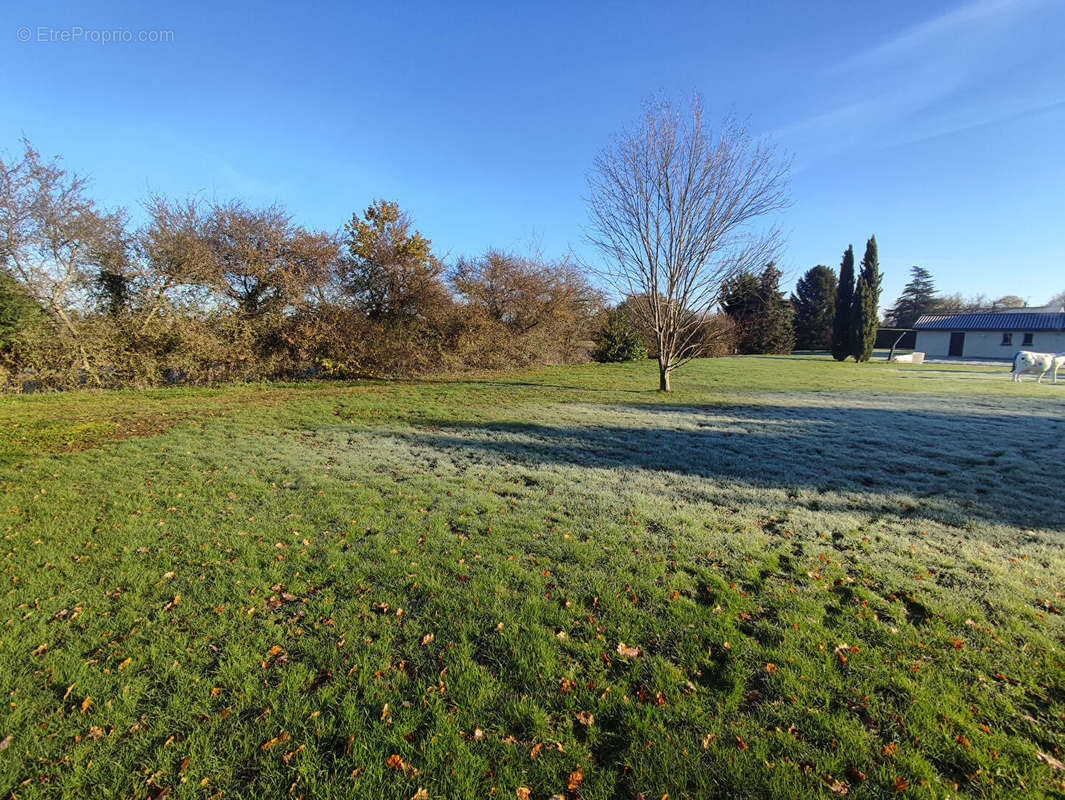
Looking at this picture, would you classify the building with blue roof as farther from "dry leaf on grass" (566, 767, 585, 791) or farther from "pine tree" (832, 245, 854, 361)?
"dry leaf on grass" (566, 767, 585, 791)

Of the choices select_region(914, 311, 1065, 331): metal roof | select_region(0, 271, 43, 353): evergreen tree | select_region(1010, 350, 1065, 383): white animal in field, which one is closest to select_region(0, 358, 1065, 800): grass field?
select_region(0, 271, 43, 353): evergreen tree

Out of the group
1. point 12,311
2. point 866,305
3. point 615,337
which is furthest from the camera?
point 866,305

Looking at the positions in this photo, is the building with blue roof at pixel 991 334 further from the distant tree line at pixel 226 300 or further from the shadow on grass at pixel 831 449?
the distant tree line at pixel 226 300

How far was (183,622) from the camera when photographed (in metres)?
3.00

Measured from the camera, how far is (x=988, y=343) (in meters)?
36.3

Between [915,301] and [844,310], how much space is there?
32.4m

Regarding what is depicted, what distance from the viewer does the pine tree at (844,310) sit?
3222 centimetres

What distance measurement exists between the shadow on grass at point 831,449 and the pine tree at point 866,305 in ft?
78.3

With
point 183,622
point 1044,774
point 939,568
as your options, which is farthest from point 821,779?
point 183,622

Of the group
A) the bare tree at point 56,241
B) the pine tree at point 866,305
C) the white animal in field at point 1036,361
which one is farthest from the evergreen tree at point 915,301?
the bare tree at point 56,241

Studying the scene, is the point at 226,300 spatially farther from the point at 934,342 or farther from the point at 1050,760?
the point at 934,342

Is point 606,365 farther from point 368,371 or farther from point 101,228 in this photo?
point 101,228

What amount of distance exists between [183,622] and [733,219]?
14.6 metres

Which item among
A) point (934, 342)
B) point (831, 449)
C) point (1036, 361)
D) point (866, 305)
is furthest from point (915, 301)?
point (831, 449)
